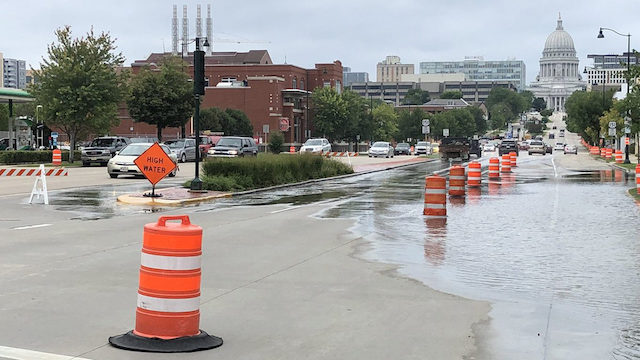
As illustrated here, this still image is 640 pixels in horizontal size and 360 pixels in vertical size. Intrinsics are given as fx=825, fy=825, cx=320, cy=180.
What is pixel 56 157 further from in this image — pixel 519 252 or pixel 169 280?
pixel 169 280

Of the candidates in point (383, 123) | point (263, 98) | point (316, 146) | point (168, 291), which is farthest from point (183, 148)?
point (383, 123)

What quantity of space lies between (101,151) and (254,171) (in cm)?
2031

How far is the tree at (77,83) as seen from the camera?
47094 millimetres

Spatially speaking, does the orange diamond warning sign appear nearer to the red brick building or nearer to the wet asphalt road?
the wet asphalt road

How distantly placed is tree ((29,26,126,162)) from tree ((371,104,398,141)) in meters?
67.7

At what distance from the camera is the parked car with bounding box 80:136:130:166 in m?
46.8

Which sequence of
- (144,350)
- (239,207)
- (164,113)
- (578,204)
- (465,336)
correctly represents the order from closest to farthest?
(144,350) → (465,336) → (239,207) → (578,204) → (164,113)

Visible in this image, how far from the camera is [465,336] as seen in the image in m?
7.46

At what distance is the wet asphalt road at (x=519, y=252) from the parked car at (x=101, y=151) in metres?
18.9

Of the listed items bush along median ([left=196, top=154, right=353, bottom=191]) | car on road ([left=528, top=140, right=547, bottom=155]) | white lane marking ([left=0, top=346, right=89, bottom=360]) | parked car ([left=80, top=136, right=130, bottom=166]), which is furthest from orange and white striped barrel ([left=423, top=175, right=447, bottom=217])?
car on road ([left=528, top=140, right=547, bottom=155])

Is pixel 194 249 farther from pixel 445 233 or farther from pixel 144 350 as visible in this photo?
pixel 445 233

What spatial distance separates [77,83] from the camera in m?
47.5

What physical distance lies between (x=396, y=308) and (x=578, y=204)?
1590cm

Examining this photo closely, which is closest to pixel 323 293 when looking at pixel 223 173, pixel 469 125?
pixel 223 173
